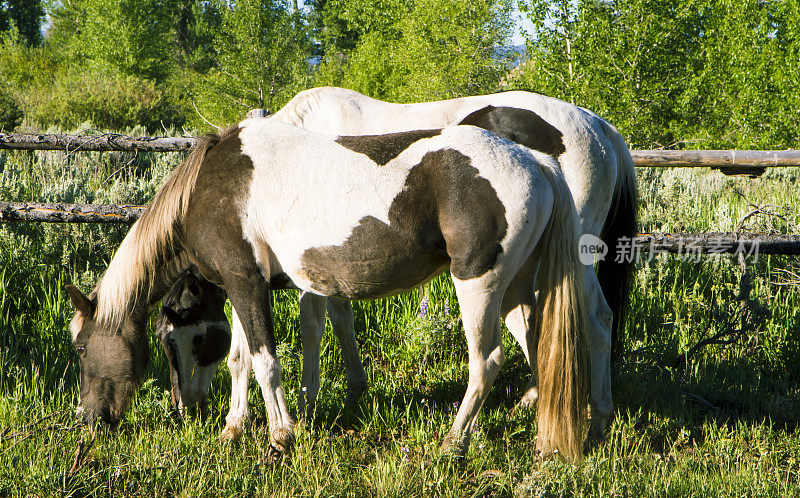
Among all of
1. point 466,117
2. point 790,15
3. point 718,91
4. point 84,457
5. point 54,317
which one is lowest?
point 84,457

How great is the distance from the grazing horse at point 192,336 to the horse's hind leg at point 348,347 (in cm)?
71

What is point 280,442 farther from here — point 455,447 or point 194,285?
point 194,285

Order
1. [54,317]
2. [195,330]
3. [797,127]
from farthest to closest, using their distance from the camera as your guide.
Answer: [797,127] < [54,317] < [195,330]

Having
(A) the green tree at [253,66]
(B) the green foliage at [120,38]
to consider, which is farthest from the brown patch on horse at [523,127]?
(B) the green foliage at [120,38]

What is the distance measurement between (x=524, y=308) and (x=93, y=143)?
3604 millimetres

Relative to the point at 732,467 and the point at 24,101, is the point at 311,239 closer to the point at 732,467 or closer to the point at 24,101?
the point at 732,467

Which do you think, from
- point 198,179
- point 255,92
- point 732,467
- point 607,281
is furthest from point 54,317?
point 255,92

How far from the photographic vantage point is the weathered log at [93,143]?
180 inches

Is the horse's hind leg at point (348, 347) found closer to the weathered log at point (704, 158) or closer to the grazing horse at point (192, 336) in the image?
the grazing horse at point (192, 336)

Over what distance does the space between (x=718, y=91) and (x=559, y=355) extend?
1698 cm

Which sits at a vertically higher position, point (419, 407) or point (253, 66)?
point (253, 66)

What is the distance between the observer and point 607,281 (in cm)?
387

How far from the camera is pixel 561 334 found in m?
2.75

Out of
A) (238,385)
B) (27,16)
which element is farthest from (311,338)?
(27,16)
